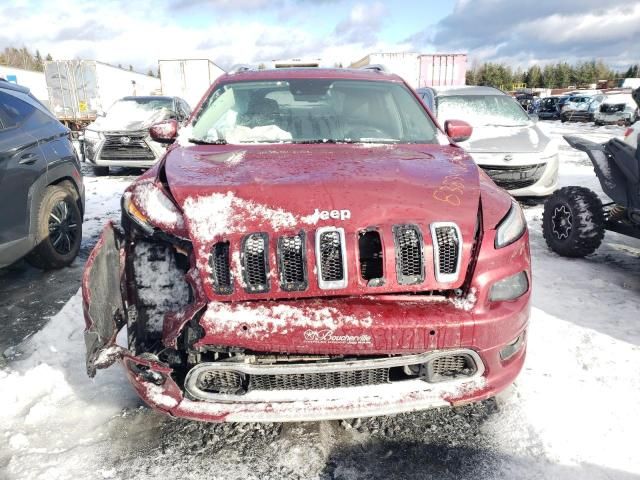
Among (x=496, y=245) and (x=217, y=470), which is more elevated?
(x=496, y=245)

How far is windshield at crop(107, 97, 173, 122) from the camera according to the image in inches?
419

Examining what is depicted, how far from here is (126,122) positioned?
10.3 meters

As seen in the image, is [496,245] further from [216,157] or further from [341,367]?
[216,157]

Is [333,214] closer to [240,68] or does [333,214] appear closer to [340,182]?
[340,182]

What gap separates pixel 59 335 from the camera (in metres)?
A: 3.34

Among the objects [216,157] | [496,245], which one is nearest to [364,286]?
→ [496,245]

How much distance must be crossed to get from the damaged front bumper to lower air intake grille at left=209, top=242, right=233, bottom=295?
0.07 m

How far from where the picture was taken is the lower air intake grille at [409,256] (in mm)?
2020

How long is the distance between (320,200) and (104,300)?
109 cm

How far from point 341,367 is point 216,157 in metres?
1.41

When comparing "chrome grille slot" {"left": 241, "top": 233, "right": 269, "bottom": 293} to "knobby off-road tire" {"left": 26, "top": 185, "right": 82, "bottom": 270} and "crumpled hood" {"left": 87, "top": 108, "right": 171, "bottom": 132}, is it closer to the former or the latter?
"knobby off-road tire" {"left": 26, "top": 185, "right": 82, "bottom": 270}

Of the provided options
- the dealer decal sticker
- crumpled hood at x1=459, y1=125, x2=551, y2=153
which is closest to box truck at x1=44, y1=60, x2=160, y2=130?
crumpled hood at x1=459, y1=125, x2=551, y2=153

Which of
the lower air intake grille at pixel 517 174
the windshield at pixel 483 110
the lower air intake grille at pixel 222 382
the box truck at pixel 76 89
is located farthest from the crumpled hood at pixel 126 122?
the box truck at pixel 76 89

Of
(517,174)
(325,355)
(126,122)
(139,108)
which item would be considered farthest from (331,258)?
(139,108)
